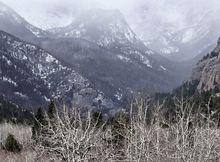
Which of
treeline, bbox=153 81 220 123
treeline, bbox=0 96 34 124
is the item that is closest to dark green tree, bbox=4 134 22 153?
treeline, bbox=153 81 220 123

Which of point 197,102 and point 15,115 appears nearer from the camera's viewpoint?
point 197,102

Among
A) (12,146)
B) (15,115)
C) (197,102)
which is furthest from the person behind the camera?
(15,115)

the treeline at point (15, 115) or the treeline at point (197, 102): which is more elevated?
the treeline at point (197, 102)

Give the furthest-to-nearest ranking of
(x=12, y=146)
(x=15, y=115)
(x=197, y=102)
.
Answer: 1. (x=15, y=115)
2. (x=197, y=102)
3. (x=12, y=146)

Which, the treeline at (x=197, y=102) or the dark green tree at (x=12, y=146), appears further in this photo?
the dark green tree at (x=12, y=146)

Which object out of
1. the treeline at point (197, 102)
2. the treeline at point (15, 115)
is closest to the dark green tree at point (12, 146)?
the treeline at point (197, 102)

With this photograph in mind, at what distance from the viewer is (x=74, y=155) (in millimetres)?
19703

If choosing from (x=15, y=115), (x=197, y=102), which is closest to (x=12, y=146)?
(x=197, y=102)

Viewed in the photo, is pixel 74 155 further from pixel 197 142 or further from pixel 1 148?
pixel 1 148

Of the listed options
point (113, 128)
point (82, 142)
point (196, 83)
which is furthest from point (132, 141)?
point (196, 83)

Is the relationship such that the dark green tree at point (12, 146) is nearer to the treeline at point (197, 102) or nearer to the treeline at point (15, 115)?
the treeline at point (197, 102)

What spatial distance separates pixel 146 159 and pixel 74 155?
4.14 meters

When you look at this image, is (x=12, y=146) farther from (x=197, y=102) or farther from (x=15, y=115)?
(x=15, y=115)

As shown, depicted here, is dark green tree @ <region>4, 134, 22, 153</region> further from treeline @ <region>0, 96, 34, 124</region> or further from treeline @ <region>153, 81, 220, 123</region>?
treeline @ <region>0, 96, 34, 124</region>
